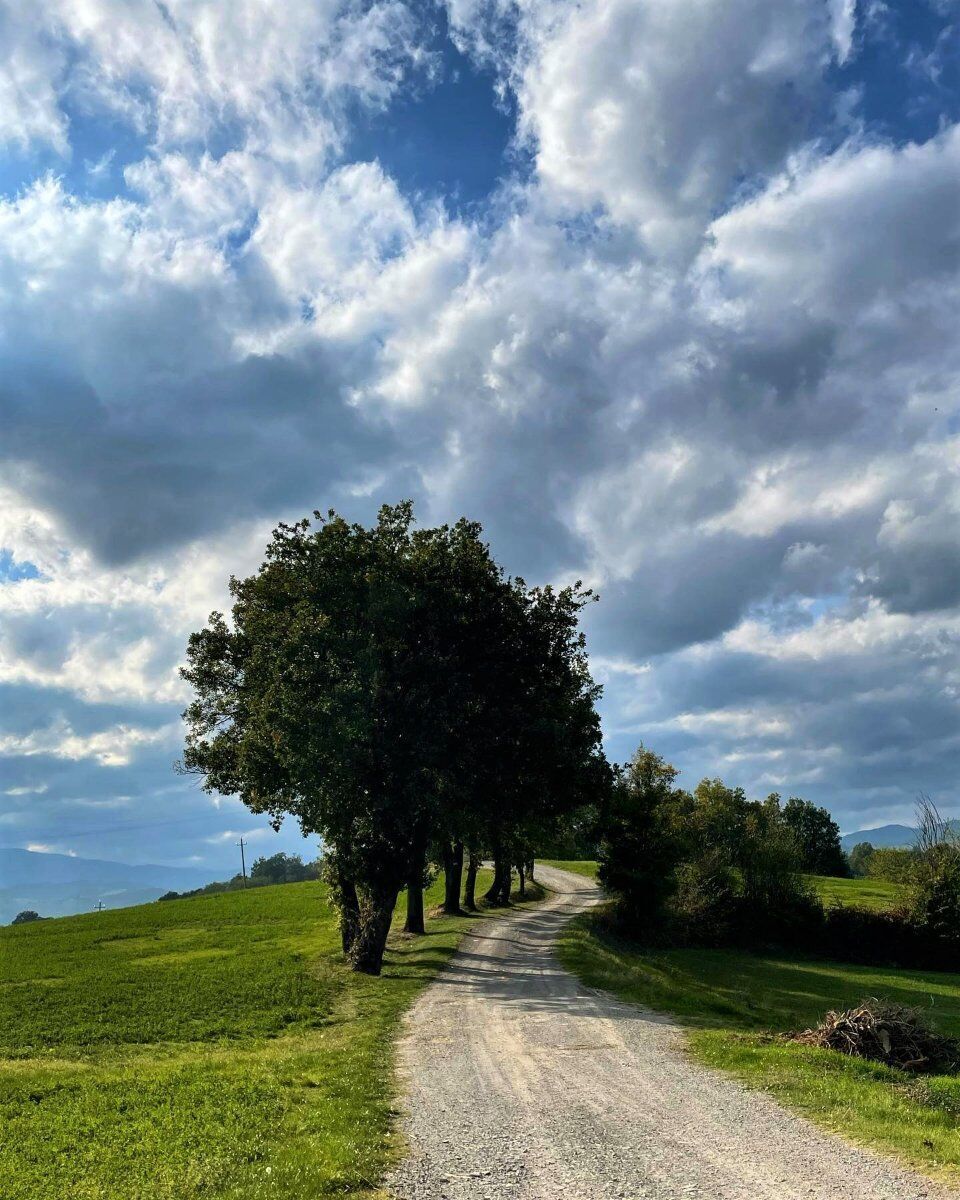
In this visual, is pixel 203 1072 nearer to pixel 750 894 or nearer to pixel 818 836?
pixel 750 894

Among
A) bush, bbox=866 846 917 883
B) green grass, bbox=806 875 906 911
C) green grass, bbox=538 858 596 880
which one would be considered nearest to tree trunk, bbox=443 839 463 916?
green grass, bbox=806 875 906 911

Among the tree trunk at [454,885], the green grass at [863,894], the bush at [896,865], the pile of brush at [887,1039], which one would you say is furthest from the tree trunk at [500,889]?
the pile of brush at [887,1039]

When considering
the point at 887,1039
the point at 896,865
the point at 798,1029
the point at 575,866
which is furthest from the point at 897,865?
the point at 887,1039

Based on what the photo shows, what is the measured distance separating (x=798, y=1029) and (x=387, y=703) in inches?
755

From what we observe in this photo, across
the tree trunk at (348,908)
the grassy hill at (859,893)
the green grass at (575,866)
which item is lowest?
the grassy hill at (859,893)

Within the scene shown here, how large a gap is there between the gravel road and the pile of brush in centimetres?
391

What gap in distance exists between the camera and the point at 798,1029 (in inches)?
973

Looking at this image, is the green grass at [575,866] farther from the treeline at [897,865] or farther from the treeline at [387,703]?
the treeline at [387,703]

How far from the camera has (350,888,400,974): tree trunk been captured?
3638 centimetres

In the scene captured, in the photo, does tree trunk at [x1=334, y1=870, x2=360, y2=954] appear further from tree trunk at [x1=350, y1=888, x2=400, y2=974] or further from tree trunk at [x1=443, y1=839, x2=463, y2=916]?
tree trunk at [x1=443, y1=839, x2=463, y2=916]

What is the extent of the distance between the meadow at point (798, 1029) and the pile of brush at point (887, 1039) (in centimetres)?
130

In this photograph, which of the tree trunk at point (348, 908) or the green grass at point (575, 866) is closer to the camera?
the tree trunk at point (348, 908)

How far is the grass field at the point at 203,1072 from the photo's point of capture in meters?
12.2

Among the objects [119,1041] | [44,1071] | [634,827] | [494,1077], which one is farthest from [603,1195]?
[634,827]
